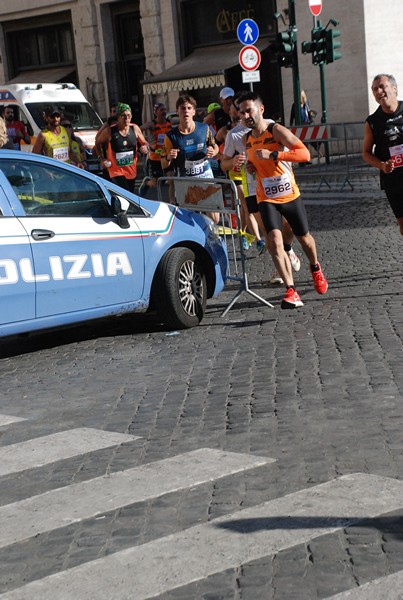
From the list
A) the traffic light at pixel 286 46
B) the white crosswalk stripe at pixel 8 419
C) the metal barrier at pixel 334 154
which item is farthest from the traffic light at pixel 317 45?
the white crosswalk stripe at pixel 8 419

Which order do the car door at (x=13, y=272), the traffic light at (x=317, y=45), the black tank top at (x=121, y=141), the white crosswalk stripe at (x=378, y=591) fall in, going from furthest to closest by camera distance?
the traffic light at (x=317, y=45)
the black tank top at (x=121, y=141)
the car door at (x=13, y=272)
the white crosswalk stripe at (x=378, y=591)

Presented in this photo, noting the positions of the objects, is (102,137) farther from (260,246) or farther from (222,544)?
(222,544)

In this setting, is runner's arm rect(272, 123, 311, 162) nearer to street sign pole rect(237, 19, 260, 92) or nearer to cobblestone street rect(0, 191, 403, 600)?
cobblestone street rect(0, 191, 403, 600)

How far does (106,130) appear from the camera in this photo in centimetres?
1588

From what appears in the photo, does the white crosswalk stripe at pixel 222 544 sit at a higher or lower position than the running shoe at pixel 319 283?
higher

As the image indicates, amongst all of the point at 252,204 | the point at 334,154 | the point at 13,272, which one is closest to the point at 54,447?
the point at 13,272

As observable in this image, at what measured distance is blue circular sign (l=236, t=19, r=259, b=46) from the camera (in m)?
25.1

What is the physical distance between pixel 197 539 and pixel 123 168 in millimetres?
11520

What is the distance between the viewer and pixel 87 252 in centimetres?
921

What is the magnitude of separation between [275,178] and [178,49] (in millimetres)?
28695

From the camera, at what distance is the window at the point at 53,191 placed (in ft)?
29.7

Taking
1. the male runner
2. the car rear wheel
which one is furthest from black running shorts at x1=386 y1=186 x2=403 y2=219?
the car rear wheel

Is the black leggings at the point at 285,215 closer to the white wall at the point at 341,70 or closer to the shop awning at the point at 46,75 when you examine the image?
the white wall at the point at 341,70

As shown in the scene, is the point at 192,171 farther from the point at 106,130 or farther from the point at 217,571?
the point at 217,571
